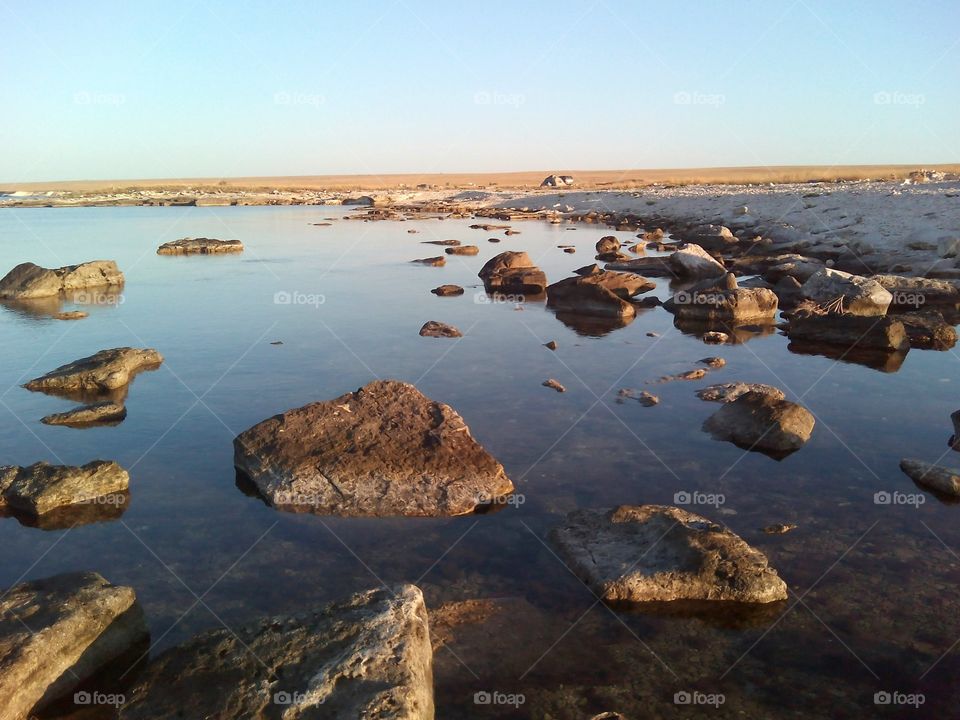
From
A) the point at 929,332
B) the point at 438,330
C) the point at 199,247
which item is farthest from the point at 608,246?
the point at 199,247

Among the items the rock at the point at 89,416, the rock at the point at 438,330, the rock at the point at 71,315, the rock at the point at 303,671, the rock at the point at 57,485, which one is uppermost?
the rock at the point at 303,671

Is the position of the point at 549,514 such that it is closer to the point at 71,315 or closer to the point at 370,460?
the point at 370,460

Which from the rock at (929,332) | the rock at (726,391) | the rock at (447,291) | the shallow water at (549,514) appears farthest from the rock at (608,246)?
the rock at (726,391)

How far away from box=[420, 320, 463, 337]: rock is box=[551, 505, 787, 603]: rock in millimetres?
9457

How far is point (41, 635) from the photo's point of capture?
5098 millimetres

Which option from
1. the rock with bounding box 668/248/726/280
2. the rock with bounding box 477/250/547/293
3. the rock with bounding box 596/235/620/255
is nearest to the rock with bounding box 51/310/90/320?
the rock with bounding box 477/250/547/293

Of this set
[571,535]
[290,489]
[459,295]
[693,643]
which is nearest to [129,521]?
[290,489]

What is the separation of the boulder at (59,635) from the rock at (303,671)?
0.64m

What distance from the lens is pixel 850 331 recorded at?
16.0m

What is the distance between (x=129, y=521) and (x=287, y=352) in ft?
24.5

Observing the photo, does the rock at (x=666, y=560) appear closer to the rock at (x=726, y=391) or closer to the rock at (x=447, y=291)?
the rock at (x=726, y=391)

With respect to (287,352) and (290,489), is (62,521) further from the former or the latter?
(287,352)

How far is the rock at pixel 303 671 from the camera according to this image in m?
4.53

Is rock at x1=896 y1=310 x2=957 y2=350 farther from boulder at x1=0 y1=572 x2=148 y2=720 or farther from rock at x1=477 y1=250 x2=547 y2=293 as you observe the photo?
boulder at x1=0 y1=572 x2=148 y2=720
